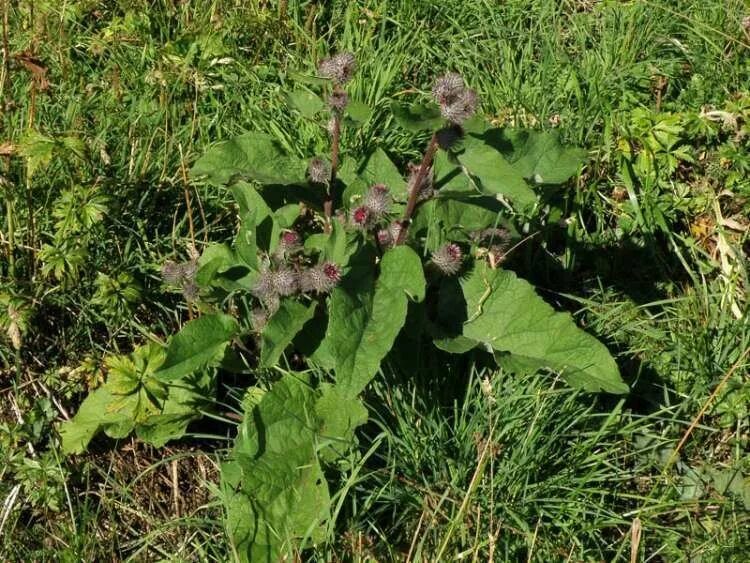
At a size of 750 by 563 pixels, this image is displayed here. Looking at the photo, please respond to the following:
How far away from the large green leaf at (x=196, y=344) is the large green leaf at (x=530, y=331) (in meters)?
0.73

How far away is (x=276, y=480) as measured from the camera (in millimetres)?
2803

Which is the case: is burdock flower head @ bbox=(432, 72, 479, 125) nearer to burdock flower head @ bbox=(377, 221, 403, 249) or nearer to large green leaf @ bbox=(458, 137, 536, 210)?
large green leaf @ bbox=(458, 137, 536, 210)

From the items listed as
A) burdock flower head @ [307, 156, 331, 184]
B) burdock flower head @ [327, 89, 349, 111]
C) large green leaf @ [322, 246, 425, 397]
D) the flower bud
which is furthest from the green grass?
burdock flower head @ [327, 89, 349, 111]

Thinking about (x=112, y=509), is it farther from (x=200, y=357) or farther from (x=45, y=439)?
(x=200, y=357)

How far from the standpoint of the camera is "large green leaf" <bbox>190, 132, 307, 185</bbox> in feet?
10.3

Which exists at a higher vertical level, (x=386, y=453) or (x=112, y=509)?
(x=386, y=453)

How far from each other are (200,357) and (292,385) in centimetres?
28

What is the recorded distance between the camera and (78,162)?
362cm

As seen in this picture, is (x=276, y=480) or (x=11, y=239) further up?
(x=11, y=239)

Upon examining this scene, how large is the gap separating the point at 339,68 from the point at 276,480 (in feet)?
3.81

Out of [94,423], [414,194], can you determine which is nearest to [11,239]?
[94,423]

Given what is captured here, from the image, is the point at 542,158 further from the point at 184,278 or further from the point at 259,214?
the point at 184,278

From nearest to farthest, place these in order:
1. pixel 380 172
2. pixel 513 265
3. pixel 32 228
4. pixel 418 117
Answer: pixel 418 117
pixel 380 172
pixel 32 228
pixel 513 265

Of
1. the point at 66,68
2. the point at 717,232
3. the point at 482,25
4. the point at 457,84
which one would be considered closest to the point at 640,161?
the point at 717,232
